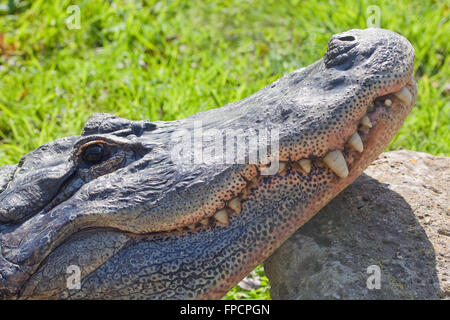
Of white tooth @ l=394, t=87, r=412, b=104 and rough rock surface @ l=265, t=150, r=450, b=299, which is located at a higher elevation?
white tooth @ l=394, t=87, r=412, b=104

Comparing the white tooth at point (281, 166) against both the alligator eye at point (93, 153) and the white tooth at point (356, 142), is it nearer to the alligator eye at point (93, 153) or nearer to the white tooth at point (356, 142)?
the white tooth at point (356, 142)

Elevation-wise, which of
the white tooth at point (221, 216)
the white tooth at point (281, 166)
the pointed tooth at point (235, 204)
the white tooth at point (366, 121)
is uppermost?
the white tooth at point (366, 121)

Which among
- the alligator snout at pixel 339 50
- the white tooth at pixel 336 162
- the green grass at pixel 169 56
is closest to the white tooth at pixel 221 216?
the white tooth at pixel 336 162

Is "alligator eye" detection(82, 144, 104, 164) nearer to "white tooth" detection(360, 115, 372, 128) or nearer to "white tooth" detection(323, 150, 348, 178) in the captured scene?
"white tooth" detection(323, 150, 348, 178)

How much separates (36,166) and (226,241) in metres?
0.99

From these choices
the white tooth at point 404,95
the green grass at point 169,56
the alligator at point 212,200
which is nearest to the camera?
the alligator at point 212,200

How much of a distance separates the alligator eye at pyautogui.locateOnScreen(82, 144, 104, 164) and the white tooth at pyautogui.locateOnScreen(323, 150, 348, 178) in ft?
3.27

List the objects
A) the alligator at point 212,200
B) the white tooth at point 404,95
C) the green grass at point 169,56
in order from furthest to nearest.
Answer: the green grass at point 169,56, the white tooth at point 404,95, the alligator at point 212,200

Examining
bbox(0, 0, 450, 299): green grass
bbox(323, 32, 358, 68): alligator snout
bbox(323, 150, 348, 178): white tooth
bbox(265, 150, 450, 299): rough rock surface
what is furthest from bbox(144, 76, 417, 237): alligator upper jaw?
bbox(0, 0, 450, 299): green grass

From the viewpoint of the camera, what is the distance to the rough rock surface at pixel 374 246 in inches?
93.3

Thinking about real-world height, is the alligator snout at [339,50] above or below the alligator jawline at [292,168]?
above

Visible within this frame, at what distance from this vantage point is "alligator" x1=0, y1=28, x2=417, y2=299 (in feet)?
7.34

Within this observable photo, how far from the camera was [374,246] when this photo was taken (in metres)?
2.55

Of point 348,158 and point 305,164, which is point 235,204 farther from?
point 348,158
